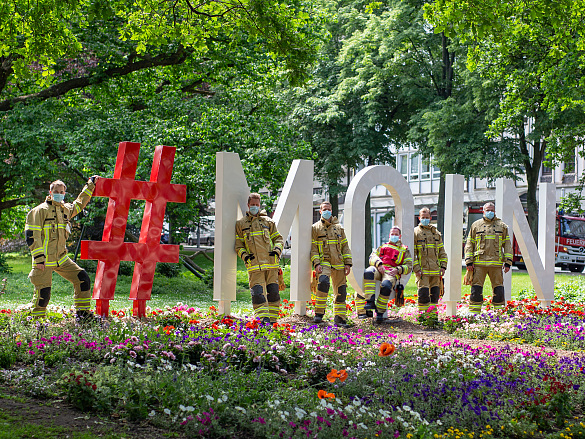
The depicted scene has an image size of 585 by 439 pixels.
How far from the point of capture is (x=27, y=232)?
28.1 ft

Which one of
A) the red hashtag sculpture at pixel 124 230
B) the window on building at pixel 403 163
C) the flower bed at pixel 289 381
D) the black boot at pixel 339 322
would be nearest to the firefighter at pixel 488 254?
the black boot at pixel 339 322

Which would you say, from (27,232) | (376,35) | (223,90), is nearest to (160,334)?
(27,232)

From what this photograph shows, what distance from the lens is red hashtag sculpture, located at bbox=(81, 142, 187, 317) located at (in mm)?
9055

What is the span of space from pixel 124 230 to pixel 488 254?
6486mm

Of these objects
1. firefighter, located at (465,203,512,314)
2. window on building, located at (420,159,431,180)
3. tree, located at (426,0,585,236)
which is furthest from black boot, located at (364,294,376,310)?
window on building, located at (420,159,431,180)

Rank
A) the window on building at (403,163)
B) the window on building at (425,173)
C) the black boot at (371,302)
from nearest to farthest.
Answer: the black boot at (371,302) → the window on building at (425,173) → the window on building at (403,163)

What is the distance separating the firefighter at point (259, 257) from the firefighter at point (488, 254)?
13.5 ft

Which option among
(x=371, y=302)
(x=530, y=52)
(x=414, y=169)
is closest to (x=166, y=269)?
(x=371, y=302)

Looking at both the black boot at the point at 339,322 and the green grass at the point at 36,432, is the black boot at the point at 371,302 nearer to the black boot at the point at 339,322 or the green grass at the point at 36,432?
the black boot at the point at 339,322

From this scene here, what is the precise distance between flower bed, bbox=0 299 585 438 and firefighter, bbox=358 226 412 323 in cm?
252

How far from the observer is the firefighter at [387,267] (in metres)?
10.9

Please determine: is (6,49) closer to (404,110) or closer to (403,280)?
(403,280)

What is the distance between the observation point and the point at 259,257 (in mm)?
9539

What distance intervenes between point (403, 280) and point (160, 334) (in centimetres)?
552
